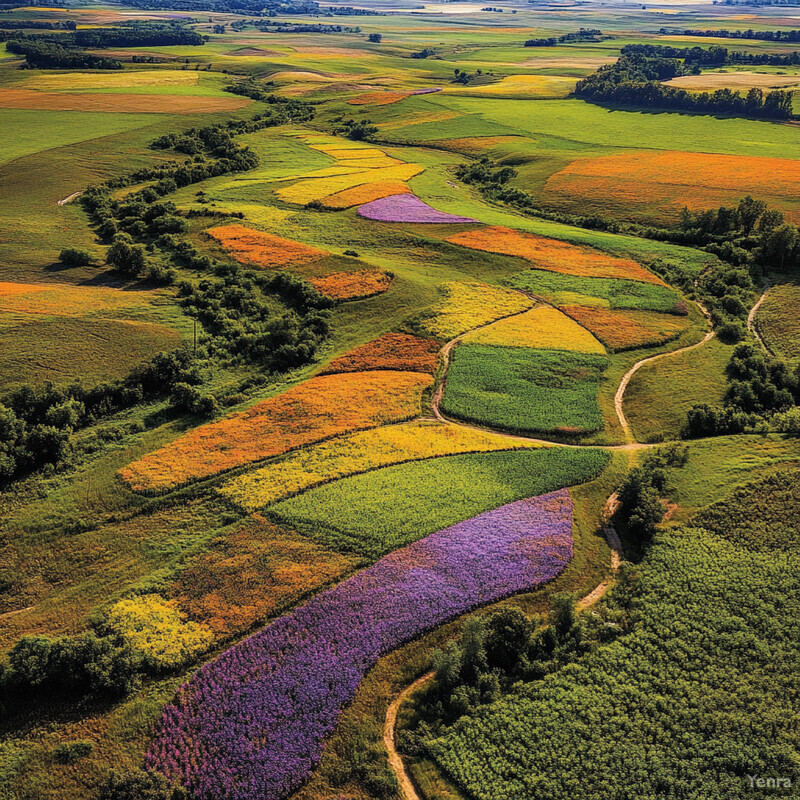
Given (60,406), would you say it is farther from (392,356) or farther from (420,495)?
(420,495)

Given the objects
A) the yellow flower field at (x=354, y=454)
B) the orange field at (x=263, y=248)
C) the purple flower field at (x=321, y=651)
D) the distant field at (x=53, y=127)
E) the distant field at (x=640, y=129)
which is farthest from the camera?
the distant field at (x=640, y=129)

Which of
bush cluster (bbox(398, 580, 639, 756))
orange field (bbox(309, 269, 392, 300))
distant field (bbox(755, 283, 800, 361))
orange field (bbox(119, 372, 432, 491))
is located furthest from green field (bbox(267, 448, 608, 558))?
orange field (bbox(309, 269, 392, 300))

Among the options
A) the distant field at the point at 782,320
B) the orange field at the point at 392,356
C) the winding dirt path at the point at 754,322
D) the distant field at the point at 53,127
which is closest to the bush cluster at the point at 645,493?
the orange field at the point at 392,356

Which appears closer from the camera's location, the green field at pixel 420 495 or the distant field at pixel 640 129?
the green field at pixel 420 495

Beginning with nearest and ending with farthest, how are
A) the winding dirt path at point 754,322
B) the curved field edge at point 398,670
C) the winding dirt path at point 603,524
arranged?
the curved field edge at point 398,670 < the winding dirt path at point 603,524 < the winding dirt path at point 754,322

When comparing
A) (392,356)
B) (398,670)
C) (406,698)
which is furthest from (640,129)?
(406,698)

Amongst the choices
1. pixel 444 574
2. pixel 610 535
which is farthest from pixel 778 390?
pixel 444 574

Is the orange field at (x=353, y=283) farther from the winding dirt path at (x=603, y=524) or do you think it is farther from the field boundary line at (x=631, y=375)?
the field boundary line at (x=631, y=375)
